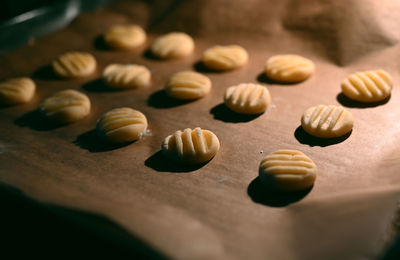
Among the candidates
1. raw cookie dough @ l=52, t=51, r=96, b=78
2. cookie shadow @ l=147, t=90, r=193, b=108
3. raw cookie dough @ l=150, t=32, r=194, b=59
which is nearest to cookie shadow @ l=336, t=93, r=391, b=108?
cookie shadow @ l=147, t=90, r=193, b=108

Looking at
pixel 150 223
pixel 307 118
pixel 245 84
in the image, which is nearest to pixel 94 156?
pixel 150 223

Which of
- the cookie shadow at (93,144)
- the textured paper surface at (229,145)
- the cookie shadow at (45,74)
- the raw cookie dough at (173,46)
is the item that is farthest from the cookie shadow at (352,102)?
the cookie shadow at (45,74)

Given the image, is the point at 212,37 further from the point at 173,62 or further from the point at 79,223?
the point at 79,223

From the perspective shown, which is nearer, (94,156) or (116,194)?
(116,194)

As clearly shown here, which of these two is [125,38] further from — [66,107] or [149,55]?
[66,107]

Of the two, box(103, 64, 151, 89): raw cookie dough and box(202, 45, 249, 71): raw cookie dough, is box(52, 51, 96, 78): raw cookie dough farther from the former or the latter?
box(202, 45, 249, 71): raw cookie dough

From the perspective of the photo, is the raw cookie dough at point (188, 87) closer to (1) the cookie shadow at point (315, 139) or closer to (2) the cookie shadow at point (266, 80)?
(2) the cookie shadow at point (266, 80)

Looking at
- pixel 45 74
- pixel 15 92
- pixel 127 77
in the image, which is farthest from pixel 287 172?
pixel 45 74
